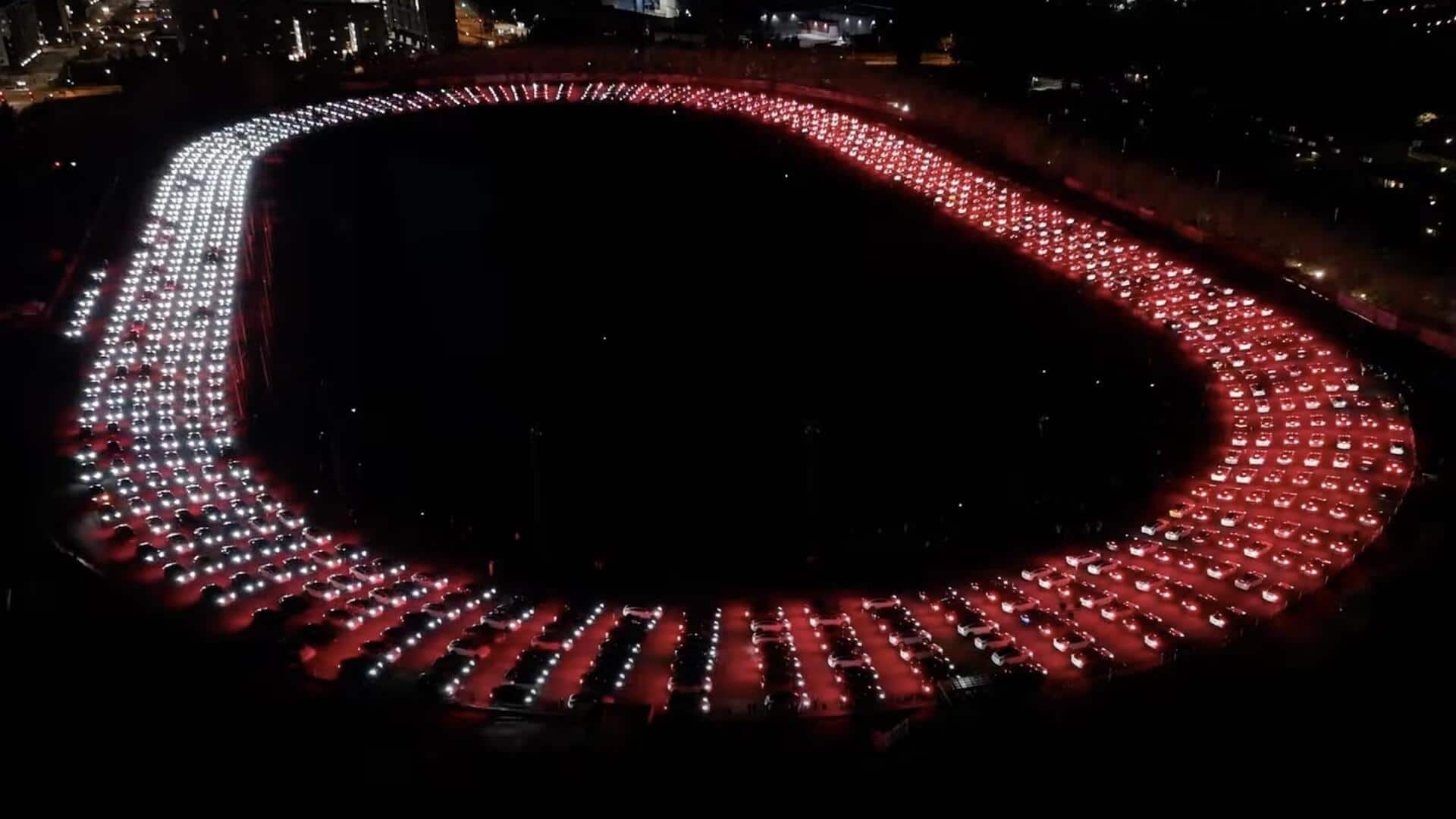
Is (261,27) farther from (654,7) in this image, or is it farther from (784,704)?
(784,704)

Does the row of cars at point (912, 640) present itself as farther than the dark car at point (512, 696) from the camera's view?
Yes

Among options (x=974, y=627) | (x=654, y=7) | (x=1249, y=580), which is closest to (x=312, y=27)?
(x=654, y=7)

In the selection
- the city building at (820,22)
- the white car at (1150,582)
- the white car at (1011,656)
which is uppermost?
the city building at (820,22)

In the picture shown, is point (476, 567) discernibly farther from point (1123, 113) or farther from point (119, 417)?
point (1123, 113)

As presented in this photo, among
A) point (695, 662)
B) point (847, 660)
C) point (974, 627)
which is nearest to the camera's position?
point (695, 662)

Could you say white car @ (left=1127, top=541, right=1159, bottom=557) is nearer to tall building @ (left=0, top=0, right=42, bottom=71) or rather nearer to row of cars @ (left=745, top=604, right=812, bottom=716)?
row of cars @ (left=745, top=604, right=812, bottom=716)

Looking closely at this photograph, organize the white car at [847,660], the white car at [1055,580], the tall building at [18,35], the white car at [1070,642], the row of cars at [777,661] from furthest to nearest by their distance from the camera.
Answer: the tall building at [18,35], the white car at [1055,580], the white car at [1070,642], the white car at [847,660], the row of cars at [777,661]

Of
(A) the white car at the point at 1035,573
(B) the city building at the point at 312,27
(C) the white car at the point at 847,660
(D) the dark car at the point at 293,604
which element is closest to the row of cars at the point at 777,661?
(C) the white car at the point at 847,660

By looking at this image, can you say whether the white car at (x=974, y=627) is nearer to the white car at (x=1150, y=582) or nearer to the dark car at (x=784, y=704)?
the white car at (x=1150, y=582)
